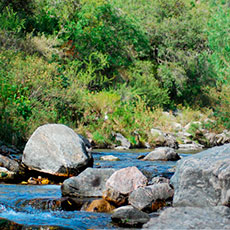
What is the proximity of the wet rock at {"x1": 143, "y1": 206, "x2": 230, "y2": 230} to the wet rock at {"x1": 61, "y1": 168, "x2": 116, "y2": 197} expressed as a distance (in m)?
2.17

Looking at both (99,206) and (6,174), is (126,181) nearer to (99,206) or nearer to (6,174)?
(99,206)

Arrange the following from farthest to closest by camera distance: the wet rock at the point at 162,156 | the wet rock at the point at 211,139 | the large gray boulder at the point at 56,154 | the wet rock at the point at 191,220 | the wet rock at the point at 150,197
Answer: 1. the wet rock at the point at 211,139
2. the wet rock at the point at 162,156
3. the large gray boulder at the point at 56,154
4. the wet rock at the point at 150,197
5. the wet rock at the point at 191,220

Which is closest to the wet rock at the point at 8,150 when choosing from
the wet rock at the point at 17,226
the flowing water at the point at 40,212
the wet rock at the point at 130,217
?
the flowing water at the point at 40,212

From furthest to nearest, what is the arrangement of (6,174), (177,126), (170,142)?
(177,126)
(170,142)
(6,174)

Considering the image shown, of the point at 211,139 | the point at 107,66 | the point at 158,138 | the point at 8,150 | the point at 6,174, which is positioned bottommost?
the point at 211,139

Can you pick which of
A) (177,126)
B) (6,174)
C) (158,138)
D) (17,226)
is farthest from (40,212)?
(177,126)

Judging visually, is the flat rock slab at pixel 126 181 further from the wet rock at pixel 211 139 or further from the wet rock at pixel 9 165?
the wet rock at pixel 211 139

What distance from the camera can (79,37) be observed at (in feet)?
61.3

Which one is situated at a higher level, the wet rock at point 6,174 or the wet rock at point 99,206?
the wet rock at point 99,206

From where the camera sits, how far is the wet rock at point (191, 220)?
3.74 m

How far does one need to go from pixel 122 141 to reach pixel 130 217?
29.2 feet

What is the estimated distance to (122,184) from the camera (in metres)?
5.74

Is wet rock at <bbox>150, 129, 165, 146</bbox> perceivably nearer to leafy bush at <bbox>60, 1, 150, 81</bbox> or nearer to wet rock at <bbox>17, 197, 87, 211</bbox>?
leafy bush at <bbox>60, 1, 150, 81</bbox>

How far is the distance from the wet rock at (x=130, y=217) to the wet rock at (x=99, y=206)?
55cm
